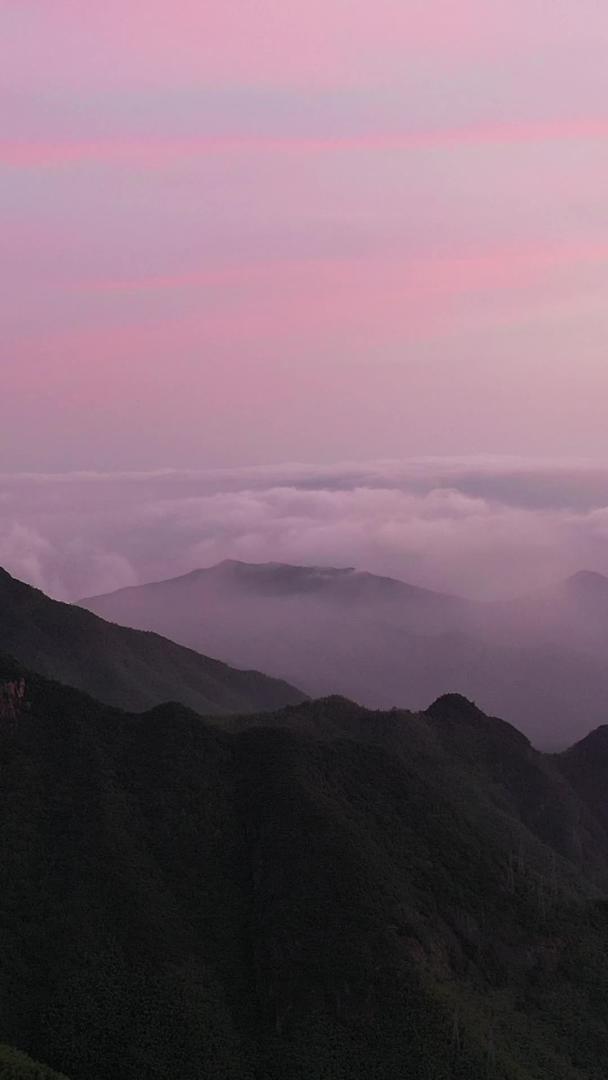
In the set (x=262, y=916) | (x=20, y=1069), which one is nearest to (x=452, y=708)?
(x=262, y=916)

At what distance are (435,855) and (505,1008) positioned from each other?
53.6 ft

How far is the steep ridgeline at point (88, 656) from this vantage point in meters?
177

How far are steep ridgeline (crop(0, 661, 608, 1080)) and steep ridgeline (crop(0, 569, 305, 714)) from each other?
217ft

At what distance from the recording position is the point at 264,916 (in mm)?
91062

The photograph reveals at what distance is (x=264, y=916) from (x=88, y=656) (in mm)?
97584

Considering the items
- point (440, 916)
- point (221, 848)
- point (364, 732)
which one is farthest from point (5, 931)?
point (364, 732)

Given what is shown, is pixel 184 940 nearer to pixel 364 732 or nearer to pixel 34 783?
pixel 34 783

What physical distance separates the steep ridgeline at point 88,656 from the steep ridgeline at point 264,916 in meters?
66.1

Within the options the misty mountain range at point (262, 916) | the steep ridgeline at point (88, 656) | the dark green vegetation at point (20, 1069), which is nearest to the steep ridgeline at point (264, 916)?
the misty mountain range at point (262, 916)

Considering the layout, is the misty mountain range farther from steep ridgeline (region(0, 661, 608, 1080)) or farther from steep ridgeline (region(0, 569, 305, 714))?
steep ridgeline (region(0, 569, 305, 714))

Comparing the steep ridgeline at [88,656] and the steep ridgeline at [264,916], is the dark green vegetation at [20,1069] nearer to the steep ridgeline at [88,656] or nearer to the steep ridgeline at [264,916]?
the steep ridgeline at [264,916]

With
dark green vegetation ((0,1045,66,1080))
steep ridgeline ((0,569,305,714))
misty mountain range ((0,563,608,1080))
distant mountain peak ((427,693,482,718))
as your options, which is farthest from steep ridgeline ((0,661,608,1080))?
steep ridgeline ((0,569,305,714))

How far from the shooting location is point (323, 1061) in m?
78.9

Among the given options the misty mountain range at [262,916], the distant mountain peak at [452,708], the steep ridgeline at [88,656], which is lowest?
the misty mountain range at [262,916]
